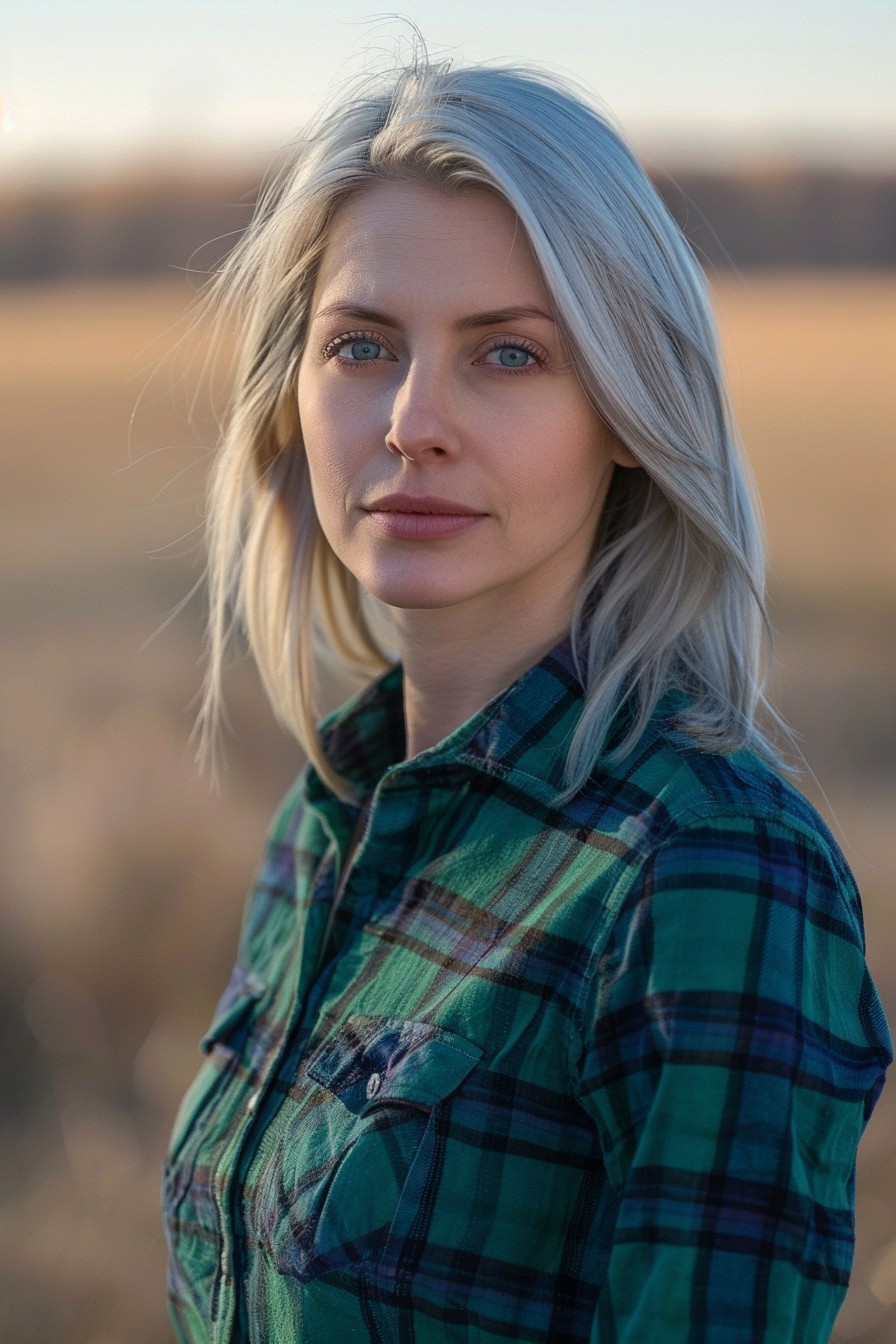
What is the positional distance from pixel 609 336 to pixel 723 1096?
0.86 metres

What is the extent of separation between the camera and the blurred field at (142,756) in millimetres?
3723

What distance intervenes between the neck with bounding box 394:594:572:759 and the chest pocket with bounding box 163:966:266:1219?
18.1 inches

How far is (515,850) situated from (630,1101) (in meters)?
0.35

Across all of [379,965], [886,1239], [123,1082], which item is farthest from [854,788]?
[379,965]

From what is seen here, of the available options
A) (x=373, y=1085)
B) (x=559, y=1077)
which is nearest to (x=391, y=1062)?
(x=373, y=1085)

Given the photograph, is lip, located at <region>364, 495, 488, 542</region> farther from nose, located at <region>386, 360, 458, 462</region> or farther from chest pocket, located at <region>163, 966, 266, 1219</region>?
chest pocket, located at <region>163, 966, 266, 1219</region>

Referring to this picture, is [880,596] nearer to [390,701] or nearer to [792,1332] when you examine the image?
[390,701]

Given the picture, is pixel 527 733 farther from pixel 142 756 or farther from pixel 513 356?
pixel 142 756

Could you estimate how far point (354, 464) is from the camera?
66.1 inches

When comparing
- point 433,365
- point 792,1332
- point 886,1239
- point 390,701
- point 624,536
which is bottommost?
point 886,1239

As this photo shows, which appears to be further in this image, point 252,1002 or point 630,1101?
point 252,1002

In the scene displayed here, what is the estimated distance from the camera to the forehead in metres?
1.56

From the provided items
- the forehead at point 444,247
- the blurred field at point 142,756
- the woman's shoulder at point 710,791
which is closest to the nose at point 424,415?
the forehead at point 444,247

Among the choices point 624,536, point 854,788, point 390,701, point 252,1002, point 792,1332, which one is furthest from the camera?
point 854,788
